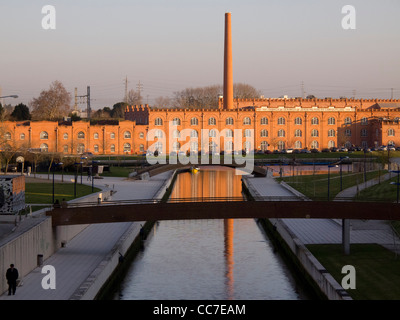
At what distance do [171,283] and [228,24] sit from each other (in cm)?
8099

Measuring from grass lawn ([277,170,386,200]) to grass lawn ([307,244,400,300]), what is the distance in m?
22.6

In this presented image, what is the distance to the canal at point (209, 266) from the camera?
98.2 feet

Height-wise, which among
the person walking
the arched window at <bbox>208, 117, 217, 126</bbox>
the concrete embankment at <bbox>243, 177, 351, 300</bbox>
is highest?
the arched window at <bbox>208, 117, 217, 126</bbox>

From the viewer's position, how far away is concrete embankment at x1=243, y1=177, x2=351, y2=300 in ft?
85.6

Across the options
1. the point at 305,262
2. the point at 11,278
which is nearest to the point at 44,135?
the point at 305,262

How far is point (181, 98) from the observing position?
557 feet

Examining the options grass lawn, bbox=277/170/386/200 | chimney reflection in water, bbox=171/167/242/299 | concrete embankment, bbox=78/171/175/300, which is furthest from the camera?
grass lawn, bbox=277/170/386/200

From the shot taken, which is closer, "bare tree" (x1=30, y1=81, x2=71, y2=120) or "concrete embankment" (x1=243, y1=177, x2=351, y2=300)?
"concrete embankment" (x1=243, y1=177, x2=351, y2=300)

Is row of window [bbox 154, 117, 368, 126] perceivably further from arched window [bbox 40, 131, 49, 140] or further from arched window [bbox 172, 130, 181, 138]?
arched window [bbox 40, 131, 49, 140]

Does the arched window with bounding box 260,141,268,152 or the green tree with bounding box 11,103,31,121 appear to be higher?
the green tree with bounding box 11,103,31,121

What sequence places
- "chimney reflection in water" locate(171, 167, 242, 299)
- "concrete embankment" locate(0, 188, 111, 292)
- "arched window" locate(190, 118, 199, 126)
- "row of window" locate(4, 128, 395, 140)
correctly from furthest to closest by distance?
"arched window" locate(190, 118, 199, 126) → "row of window" locate(4, 128, 395, 140) → "chimney reflection in water" locate(171, 167, 242, 299) → "concrete embankment" locate(0, 188, 111, 292)

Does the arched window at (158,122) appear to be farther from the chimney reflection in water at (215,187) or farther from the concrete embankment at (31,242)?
the concrete embankment at (31,242)

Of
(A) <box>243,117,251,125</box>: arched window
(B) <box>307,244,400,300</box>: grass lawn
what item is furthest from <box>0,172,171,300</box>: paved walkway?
(A) <box>243,117,251,125</box>: arched window
